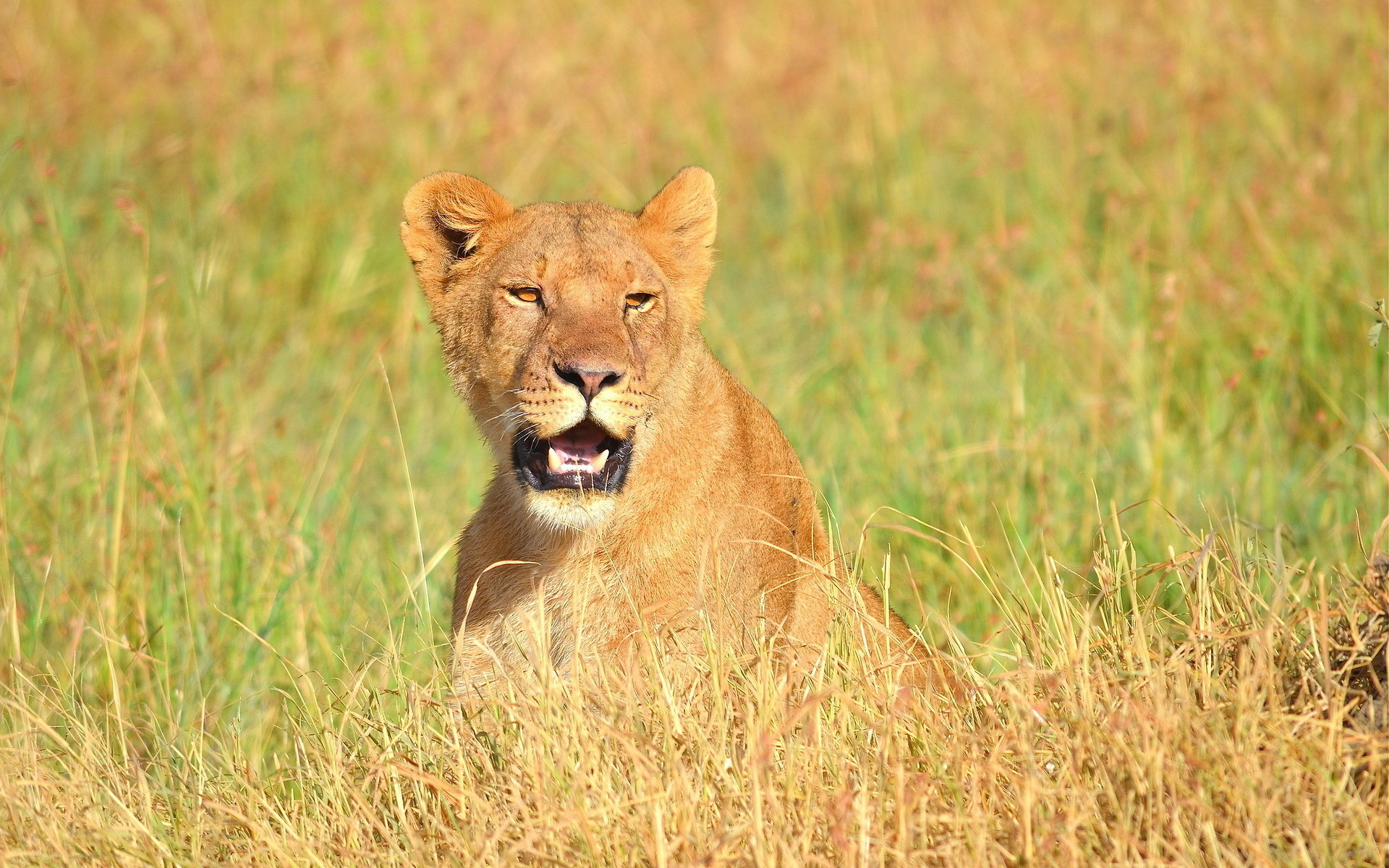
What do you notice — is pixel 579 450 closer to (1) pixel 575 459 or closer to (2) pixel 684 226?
(1) pixel 575 459

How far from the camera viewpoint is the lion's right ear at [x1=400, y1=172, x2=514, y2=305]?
12.3 ft

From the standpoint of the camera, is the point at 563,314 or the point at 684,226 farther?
the point at 684,226

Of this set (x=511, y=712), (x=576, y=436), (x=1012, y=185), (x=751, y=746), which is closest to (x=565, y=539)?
(x=576, y=436)

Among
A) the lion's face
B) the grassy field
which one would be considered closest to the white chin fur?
the lion's face

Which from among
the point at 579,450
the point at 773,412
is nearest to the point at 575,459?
the point at 579,450

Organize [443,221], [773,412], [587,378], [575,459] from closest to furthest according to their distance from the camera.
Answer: [587,378] → [575,459] → [443,221] → [773,412]

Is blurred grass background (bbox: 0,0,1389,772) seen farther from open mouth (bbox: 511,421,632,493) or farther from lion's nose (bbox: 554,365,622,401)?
lion's nose (bbox: 554,365,622,401)

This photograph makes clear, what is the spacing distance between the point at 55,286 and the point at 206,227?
906mm

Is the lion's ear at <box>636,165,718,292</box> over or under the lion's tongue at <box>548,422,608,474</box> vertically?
over

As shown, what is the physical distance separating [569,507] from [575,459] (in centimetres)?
11

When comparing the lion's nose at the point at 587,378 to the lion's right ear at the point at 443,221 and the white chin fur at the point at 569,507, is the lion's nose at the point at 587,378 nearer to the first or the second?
the white chin fur at the point at 569,507

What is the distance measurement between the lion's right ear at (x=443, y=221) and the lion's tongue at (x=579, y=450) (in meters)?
0.65

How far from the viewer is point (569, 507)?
3.26m

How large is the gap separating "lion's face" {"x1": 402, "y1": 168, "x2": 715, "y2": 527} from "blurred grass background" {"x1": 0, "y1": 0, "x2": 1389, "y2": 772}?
496 millimetres
